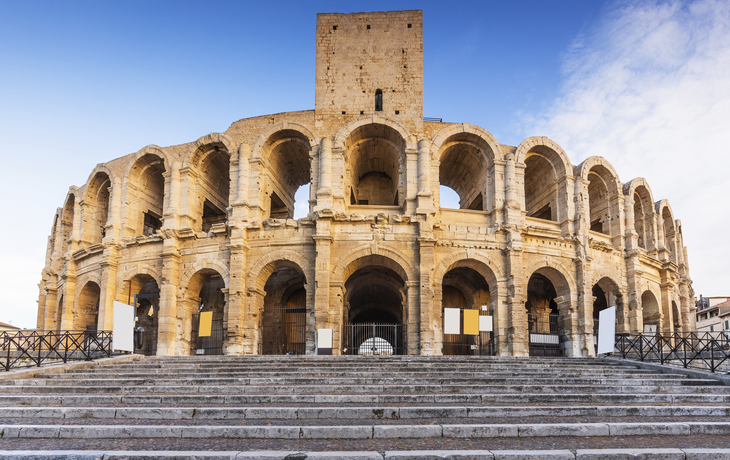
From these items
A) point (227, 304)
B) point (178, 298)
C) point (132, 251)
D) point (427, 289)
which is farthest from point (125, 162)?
point (427, 289)

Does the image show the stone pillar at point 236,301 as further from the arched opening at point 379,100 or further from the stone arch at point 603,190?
the stone arch at point 603,190

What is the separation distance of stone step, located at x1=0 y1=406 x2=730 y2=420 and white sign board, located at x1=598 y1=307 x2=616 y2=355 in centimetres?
765

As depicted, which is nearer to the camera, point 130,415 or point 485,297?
point 130,415

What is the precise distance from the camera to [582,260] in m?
20.0

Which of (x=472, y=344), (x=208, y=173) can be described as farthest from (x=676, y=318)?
(x=208, y=173)

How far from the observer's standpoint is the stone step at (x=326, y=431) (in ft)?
21.8

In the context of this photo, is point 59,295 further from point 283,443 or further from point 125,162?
point 283,443

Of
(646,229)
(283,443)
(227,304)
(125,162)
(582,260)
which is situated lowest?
(283,443)

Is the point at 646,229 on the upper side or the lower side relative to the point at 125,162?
lower

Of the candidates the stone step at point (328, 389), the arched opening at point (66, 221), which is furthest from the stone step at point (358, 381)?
the arched opening at point (66, 221)

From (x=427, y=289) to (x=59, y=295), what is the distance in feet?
60.6

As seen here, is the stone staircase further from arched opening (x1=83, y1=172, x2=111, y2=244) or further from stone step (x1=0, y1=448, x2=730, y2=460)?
arched opening (x1=83, y1=172, x2=111, y2=244)

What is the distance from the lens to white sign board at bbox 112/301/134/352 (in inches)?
619

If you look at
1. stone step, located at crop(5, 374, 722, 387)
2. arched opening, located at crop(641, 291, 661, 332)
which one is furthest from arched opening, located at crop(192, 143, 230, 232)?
arched opening, located at crop(641, 291, 661, 332)
